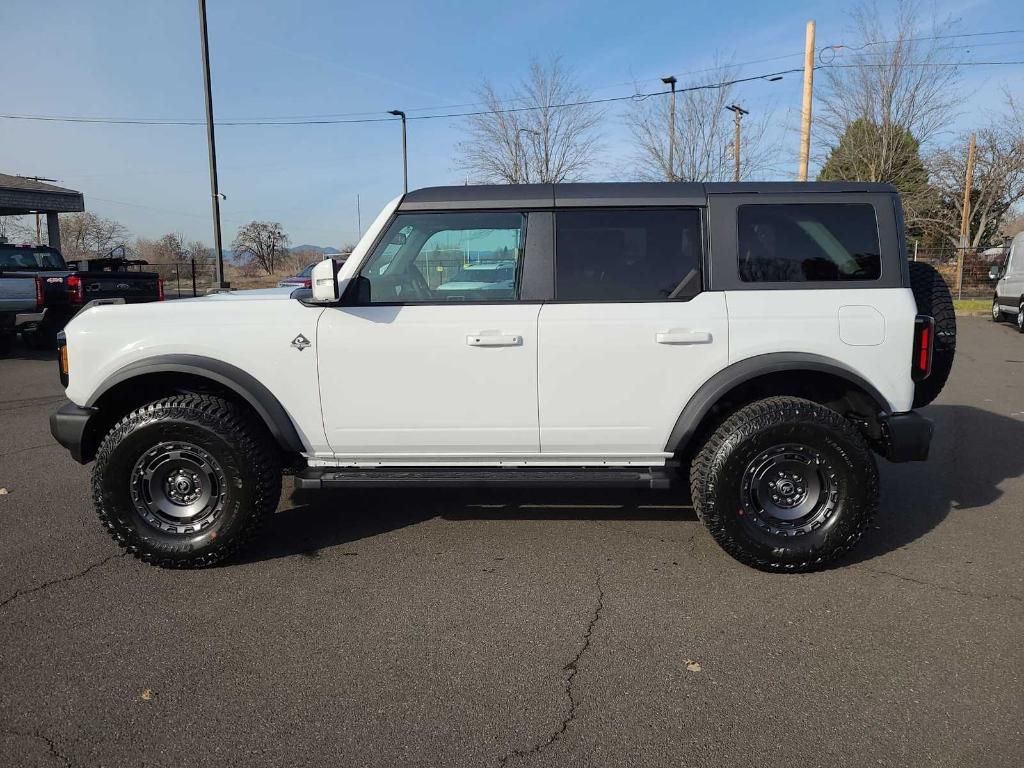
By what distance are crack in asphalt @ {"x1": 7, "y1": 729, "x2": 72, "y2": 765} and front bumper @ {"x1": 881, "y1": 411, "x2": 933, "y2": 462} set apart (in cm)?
368

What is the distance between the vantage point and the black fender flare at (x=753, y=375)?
11.9ft

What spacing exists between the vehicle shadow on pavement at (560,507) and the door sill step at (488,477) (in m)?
0.50

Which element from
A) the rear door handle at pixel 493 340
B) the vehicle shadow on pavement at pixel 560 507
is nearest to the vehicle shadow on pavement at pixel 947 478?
the vehicle shadow on pavement at pixel 560 507

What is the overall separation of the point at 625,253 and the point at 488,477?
136 cm

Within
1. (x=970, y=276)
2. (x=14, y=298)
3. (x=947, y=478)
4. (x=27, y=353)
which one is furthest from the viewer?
(x=970, y=276)

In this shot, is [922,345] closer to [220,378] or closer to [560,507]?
[560,507]

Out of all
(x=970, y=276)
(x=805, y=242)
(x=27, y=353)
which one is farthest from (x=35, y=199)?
(x=970, y=276)

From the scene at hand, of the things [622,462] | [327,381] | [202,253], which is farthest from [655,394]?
[202,253]

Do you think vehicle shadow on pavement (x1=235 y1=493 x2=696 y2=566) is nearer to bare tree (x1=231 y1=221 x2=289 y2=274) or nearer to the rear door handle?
the rear door handle

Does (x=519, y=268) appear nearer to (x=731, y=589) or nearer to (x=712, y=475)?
(x=712, y=475)

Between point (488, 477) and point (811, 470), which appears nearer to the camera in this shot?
point (811, 470)

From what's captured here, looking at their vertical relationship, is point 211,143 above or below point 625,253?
above

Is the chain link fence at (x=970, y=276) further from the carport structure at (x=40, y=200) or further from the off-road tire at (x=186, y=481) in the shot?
the carport structure at (x=40, y=200)

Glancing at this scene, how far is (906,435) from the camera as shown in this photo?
365 centimetres
